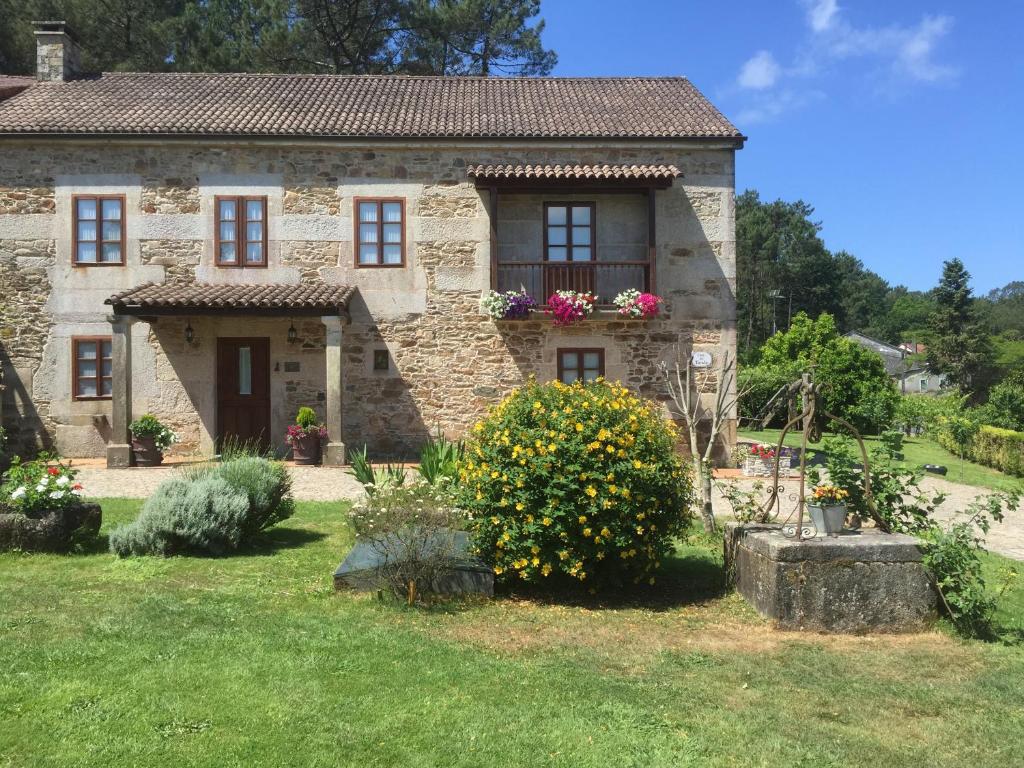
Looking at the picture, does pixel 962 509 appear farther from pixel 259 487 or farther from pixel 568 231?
pixel 259 487

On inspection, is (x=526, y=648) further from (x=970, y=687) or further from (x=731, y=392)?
(x=731, y=392)

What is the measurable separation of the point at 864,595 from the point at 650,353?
32.5 ft

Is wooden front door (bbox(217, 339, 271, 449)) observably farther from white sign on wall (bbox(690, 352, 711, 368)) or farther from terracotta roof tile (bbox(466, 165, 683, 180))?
white sign on wall (bbox(690, 352, 711, 368))

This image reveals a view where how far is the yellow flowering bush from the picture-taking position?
555 cm

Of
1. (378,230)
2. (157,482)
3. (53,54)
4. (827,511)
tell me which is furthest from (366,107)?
(827,511)

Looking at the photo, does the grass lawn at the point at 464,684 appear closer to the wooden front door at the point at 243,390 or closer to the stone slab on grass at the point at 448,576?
the stone slab on grass at the point at 448,576

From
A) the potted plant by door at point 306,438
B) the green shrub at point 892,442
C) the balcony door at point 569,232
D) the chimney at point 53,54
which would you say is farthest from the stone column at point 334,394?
the green shrub at point 892,442

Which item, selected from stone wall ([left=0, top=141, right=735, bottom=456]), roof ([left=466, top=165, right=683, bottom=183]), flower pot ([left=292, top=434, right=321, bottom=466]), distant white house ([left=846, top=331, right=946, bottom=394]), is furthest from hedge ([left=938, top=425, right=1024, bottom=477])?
distant white house ([left=846, top=331, right=946, bottom=394])

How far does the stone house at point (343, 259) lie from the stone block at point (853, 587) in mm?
9654

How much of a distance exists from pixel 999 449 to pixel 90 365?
19.4m

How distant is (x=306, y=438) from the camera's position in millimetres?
13984

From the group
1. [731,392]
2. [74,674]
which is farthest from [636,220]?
[74,674]

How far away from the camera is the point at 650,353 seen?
1491 cm

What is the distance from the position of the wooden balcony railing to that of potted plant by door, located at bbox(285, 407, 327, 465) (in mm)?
4215
